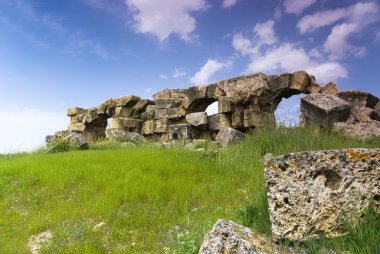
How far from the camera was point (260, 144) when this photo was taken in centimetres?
1120

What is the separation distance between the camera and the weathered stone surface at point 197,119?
52.9ft

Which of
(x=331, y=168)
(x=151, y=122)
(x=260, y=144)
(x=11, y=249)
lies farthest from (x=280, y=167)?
(x=151, y=122)

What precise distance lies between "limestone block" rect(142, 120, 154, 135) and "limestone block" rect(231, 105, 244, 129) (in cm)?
459

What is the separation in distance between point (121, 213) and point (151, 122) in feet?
36.8

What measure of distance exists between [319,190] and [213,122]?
12018 mm

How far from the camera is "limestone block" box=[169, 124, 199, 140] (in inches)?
642

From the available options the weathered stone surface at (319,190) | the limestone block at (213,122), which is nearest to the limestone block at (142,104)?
the limestone block at (213,122)

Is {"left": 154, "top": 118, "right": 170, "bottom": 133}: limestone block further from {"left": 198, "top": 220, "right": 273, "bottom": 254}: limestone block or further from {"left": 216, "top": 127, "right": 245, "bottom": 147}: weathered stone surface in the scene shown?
{"left": 198, "top": 220, "right": 273, "bottom": 254}: limestone block

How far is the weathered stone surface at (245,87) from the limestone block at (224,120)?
70cm

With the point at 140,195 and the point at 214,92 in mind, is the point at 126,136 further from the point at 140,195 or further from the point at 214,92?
the point at 140,195

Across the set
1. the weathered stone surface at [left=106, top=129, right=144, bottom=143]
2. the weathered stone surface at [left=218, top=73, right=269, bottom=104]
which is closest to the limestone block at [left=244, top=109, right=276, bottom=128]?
the weathered stone surface at [left=218, top=73, right=269, bottom=104]

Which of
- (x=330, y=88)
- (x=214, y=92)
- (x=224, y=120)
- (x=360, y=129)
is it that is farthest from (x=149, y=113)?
(x=360, y=129)

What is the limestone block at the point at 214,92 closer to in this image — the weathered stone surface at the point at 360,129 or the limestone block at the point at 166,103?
the limestone block at the point at 166,103

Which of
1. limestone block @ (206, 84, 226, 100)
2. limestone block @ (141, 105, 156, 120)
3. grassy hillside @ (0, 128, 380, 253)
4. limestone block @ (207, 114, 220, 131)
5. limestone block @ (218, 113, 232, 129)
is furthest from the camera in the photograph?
limestone block @ (141, 105, 156, 120)
